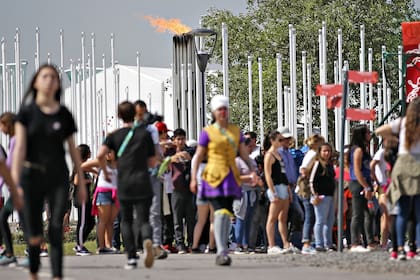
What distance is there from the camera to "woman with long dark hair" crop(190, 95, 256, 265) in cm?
1769

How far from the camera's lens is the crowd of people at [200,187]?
1406cm

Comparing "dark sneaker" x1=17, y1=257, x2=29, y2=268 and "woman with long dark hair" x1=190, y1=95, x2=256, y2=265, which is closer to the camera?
"woman with long dark hair" x1=190, y1=95, x2=256, y2=265

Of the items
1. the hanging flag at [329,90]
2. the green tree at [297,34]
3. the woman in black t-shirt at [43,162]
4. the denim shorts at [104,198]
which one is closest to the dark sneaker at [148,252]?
the woman in black t-shirt at [43,162]

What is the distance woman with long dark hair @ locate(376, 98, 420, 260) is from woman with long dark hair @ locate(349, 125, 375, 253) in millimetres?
3459


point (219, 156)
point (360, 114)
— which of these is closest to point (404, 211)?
point (219, 156)

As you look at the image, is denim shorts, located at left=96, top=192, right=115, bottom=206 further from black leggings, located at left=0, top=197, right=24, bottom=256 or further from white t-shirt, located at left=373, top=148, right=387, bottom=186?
white t-shirt, located at left=373, top=148, right=387, bottom=186

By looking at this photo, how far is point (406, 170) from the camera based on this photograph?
1820cm

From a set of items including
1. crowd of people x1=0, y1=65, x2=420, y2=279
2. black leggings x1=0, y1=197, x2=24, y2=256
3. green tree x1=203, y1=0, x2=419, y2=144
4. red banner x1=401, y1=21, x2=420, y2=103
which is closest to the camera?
crowd of people x1=0, y1=65, x2=420, y2=279

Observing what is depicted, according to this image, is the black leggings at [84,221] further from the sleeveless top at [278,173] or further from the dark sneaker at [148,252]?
the dark sneaker at [148,252]

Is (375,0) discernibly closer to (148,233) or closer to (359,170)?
(359,170)

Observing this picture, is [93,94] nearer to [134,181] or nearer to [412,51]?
[412,51]

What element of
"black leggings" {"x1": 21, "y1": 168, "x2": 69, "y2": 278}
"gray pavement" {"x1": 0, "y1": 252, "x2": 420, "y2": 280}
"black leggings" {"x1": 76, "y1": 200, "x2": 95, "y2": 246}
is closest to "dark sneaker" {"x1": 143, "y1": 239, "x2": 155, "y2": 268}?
"gray pavement" {"x1": 0, "y1": 252, "x2": 420, "y2": 280}

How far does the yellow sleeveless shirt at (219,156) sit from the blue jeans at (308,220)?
4.69 m

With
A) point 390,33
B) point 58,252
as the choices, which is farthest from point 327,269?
point 390,33
